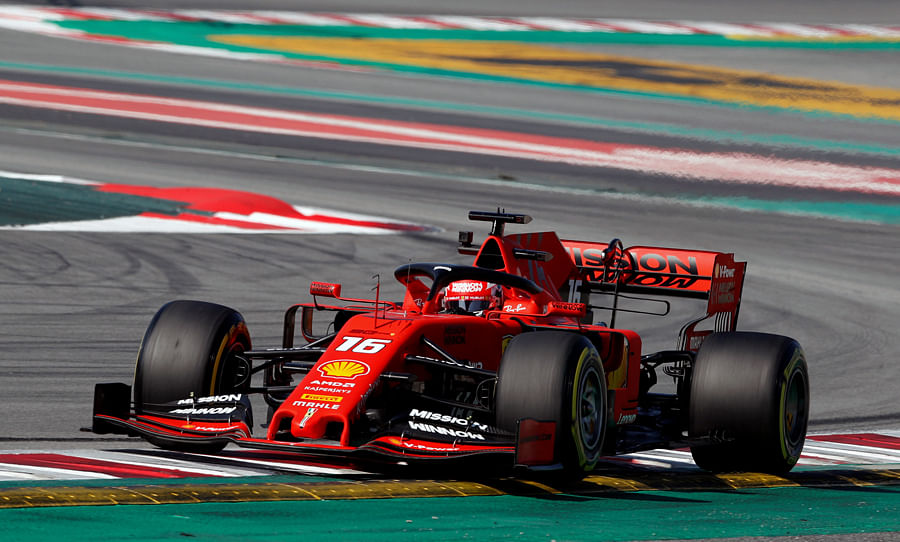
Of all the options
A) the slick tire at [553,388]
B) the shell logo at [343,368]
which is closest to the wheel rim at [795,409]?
the slick tire at [553,388]

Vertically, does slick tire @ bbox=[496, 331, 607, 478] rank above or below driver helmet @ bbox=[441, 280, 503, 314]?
below

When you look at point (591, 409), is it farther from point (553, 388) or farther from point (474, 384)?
point (474, 384)

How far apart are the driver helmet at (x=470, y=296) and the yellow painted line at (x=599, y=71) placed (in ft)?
76.8

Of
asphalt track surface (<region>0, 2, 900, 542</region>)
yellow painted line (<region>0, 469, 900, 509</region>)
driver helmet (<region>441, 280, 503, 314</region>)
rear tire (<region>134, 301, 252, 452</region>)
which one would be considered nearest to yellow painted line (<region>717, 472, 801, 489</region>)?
yellow painted line (<region>0, 469, 900, 509</region>)

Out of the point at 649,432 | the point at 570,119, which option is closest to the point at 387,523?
the point at 649,432

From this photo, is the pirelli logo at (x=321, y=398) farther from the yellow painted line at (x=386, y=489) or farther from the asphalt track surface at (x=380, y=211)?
the asphalt track surface at (x=380, y=211)

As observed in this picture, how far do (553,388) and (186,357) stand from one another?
2.32 meters

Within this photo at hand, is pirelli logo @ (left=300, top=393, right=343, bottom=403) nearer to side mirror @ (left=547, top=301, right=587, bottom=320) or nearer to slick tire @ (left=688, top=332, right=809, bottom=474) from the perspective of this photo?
side mirror @ (left=547, top=301, right=587, bottom=320)

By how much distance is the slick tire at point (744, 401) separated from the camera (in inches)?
345

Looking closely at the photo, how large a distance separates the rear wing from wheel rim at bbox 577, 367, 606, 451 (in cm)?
229

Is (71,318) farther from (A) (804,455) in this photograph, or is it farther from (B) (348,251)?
(A) (804,455)

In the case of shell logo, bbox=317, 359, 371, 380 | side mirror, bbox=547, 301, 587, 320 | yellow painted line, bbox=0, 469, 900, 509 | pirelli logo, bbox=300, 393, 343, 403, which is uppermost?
side mirror, bbox=547, 301, 587, 320

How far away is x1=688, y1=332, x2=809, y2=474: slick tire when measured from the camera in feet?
28.7

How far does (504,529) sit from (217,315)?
283 centimetres
